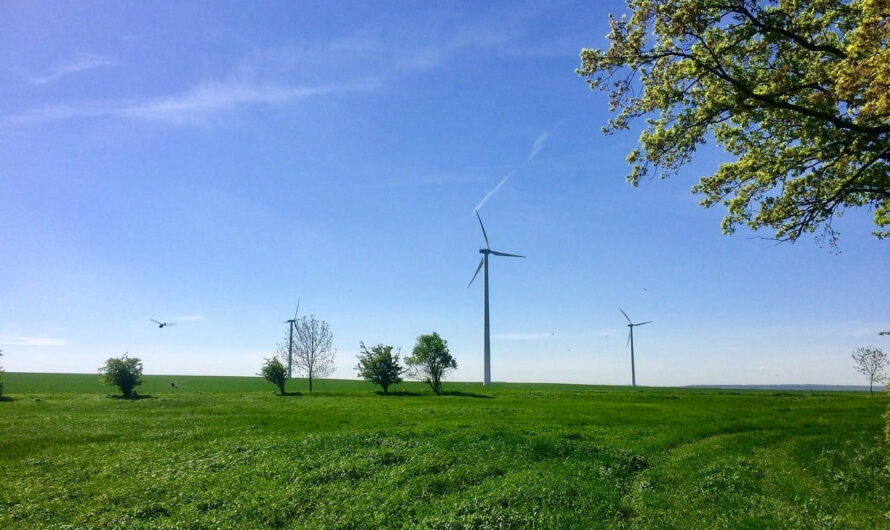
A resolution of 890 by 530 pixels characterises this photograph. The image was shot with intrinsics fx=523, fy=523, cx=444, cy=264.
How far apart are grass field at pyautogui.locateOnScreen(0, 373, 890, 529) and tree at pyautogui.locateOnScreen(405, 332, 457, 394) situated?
191ft

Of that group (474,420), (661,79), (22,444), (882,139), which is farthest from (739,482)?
(22,444)

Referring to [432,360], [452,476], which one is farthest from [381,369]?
[452,476]

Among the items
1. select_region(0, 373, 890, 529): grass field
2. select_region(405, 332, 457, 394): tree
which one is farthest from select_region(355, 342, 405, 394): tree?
select_region(0, 373, 890, 529): grass field

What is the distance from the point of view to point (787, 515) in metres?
15.3

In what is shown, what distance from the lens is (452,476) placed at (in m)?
20.4

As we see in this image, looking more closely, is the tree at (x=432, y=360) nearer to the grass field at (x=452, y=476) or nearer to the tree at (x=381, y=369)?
the tree at (x=381, y=369)

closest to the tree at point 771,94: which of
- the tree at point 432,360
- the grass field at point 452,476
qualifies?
the grass field at point 452,476

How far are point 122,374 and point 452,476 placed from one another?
240 feet

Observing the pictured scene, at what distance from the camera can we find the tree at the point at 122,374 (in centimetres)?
7556

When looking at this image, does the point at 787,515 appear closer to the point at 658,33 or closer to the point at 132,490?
the point at 658,33

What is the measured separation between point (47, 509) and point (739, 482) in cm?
2361

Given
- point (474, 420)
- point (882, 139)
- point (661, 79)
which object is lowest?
point (474, 420)

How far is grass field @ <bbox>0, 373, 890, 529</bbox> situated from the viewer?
16125mm

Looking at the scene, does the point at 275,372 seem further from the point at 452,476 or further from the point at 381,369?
the point at 452,476
